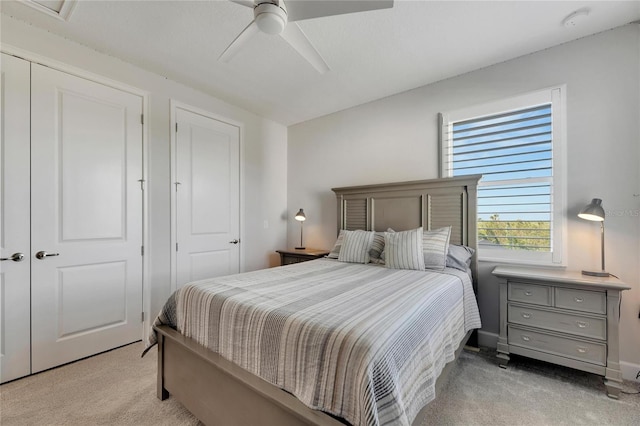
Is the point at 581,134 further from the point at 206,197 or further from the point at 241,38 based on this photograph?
the point at 206,197

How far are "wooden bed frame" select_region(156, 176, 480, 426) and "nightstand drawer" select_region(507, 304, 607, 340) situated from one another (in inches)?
18.5

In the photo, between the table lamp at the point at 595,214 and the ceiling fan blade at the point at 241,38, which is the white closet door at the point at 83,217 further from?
Answer: the table lamp at the point at 595,214

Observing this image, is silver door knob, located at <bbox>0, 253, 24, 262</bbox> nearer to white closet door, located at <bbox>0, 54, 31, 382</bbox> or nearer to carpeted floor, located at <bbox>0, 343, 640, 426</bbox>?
white closet door, located at <bbox>0, 54, 31, 382</bbox>

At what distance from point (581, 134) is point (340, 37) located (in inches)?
86.1

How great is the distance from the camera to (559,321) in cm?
204

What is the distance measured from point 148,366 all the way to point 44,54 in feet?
8.95

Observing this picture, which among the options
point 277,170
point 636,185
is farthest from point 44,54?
point 636,185

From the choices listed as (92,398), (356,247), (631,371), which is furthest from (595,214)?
(92,398)

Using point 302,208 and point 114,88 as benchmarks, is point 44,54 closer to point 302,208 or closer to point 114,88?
point 114,88

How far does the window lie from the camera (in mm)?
2373

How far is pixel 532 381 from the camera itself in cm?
202

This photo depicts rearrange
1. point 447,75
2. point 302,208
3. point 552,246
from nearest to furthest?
point 552,246 → point 447,75 → point 302,208

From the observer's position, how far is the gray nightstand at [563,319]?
1.87 meters

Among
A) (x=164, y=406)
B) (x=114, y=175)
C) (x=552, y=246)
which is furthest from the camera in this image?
(x=114, y=175)
